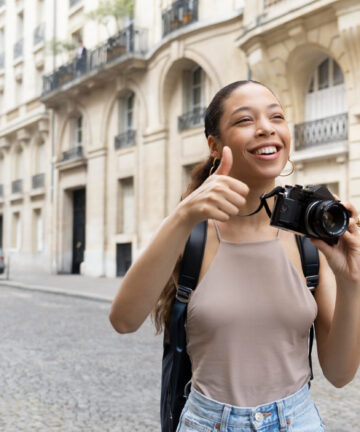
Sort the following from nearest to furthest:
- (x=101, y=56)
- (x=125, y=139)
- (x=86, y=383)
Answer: (x=86, y=383) < (x=125, y=139) < (x=101, y=56)

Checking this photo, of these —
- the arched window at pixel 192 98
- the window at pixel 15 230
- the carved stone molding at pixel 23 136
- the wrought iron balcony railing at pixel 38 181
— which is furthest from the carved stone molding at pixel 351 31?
the window at pixel 15 230

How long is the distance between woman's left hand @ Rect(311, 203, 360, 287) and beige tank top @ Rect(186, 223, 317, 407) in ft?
0.43

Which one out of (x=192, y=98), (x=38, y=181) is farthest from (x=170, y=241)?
(x=38, y=181)

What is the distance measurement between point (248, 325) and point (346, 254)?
32 cm

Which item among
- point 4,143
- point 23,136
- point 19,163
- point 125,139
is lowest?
point 125,139

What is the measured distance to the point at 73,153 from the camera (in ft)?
88.0

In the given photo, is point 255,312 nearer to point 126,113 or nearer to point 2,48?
point 126,113

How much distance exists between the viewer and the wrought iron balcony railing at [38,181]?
97.6 ft

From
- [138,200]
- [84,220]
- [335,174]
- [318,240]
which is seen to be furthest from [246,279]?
[84,220]

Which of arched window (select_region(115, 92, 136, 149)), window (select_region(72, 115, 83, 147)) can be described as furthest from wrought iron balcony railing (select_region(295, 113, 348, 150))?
window (select_region(72, 115, 83, 147))

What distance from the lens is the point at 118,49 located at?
73.7 ft

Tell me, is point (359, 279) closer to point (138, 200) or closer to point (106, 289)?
point (106, 289)

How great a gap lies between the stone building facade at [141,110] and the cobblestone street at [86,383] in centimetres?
817

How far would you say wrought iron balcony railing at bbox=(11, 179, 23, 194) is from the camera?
32.3m
